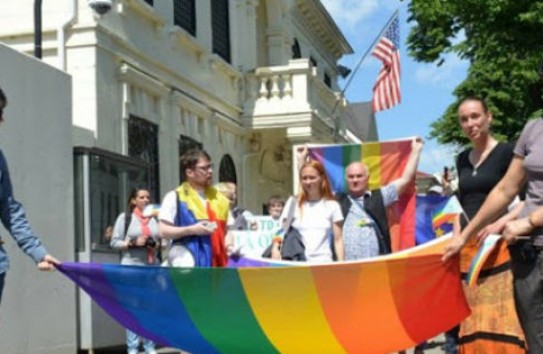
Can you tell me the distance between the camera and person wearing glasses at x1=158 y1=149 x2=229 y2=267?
25.9 feet

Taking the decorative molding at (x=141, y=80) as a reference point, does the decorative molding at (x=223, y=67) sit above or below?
above

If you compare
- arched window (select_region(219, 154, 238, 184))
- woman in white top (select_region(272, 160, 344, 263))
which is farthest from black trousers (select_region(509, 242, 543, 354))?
arched window (select_region(219, 154, 238, 184))

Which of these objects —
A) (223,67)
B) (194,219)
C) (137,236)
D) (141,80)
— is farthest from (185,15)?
(194,219)

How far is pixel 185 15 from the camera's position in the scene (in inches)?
822

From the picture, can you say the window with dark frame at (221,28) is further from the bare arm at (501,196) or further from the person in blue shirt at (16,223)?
the bare arm at (501,196)

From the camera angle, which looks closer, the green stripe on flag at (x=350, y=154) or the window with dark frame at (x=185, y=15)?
the green stripe on flag at (x=350, y=154)

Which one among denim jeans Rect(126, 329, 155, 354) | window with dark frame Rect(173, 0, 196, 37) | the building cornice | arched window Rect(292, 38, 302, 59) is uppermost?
the building cornice

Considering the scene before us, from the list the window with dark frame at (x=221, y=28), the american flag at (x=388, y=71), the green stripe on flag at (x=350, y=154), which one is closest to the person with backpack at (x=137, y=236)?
the green stripe on flag at (x=350, y=154)

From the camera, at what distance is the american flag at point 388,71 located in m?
26.1

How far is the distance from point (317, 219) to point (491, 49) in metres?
16.3

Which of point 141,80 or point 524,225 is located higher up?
point 141,80

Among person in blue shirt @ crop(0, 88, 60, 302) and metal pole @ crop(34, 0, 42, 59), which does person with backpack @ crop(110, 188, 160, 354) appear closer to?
metal pole @ crop(34, 0, 42, 59)

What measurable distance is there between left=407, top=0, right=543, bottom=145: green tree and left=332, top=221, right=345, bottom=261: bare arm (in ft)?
47.0

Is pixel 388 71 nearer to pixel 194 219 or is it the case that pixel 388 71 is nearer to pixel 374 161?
pixel 374 161
